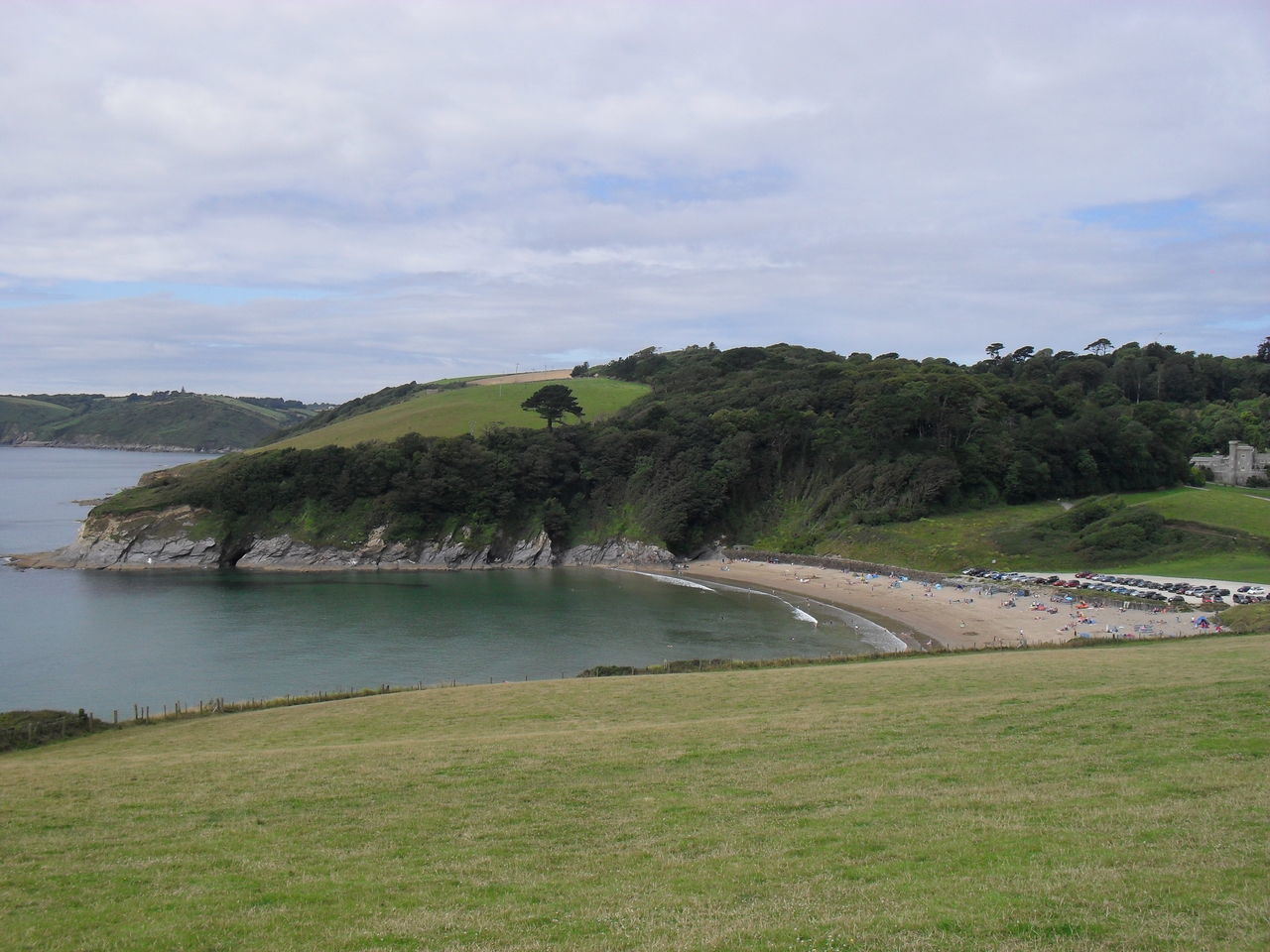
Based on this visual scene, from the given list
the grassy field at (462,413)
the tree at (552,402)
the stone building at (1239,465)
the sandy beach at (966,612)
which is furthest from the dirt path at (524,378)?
the stone building at (1239,465)

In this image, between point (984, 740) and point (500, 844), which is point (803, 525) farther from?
point (500, 844)

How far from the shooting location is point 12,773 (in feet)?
54.7

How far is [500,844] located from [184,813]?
5.57 meters

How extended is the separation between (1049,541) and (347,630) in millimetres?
49959

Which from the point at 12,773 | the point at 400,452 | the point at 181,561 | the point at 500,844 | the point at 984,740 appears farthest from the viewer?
the point at 400,452

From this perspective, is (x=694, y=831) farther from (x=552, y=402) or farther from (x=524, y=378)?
(x=524, y=378)

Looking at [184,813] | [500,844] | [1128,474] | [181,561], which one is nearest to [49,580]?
[181,561]

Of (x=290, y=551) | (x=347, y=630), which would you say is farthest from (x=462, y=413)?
(x=347, y=630)

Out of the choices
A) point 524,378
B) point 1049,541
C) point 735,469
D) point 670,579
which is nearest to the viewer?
point 1049,541

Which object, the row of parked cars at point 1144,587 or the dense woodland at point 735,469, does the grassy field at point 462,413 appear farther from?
the row of parked cars at point 1144,587

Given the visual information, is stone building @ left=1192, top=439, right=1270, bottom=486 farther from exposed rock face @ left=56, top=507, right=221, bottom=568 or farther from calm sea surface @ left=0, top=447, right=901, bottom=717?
exposed rock face @ left=56, top=507, right=221, bottom=568

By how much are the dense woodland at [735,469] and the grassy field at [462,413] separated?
741 inches

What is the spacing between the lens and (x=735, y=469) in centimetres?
8425

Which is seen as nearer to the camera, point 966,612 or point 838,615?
point 966,612
